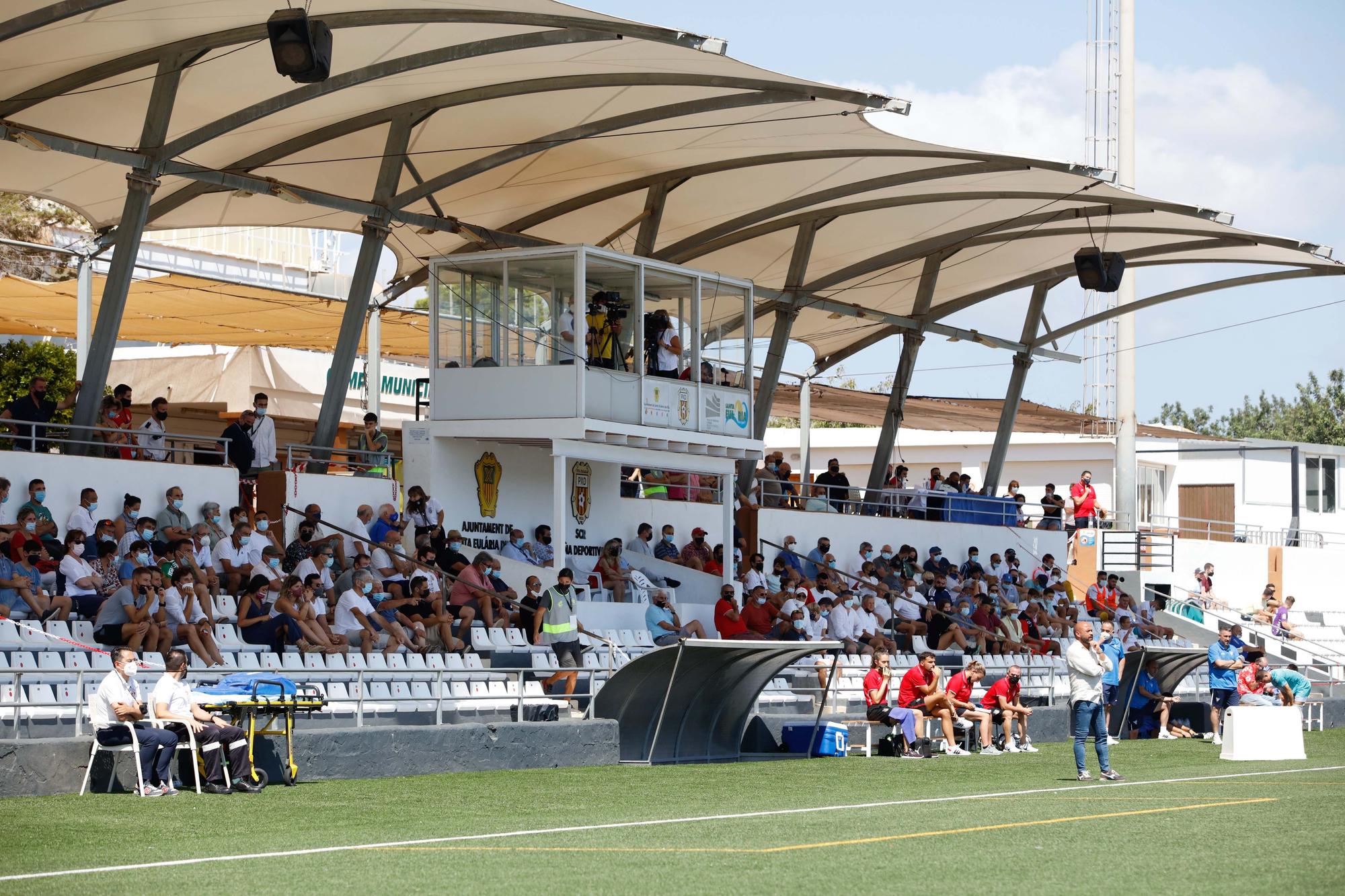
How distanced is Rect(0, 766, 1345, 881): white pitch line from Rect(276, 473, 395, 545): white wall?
10.3 m

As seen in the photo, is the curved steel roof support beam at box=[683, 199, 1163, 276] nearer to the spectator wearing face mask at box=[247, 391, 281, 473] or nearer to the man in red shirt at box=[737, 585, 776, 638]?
the man in red shirt at box=[737, 585, 776, 638]

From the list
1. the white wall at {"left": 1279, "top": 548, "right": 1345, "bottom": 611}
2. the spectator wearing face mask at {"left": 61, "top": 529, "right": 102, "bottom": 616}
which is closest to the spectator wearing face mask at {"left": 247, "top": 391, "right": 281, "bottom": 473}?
the spectator wearing face mask at {"left": 61, "top": 529, "right": 102, "bottom": 616}

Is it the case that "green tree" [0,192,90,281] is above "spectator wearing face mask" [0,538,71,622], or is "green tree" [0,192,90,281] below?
above

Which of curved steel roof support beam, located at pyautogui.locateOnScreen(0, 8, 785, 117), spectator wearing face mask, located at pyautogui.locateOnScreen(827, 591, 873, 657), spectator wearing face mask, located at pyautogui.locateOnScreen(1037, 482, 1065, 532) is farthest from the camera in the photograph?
spectator wearing face mask, located at pyautogui.locateOnScreen(1037, 482, 1065, 532)

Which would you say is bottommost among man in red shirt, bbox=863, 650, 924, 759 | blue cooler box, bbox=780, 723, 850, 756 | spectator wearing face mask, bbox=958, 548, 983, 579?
blue cooler box, bbox=780, 723, 850, 756

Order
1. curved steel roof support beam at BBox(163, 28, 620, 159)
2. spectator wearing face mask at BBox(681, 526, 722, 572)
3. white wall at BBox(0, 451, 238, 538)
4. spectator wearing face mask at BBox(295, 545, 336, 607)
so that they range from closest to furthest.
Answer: curved steel roof support beam at BBox(163, 28, 620, 159)
white wall at BBox(0, 451, 238, 538)
spectator wearing face mask at BBox(295, 545, 336, 607)
spectator wearing face mask at BBox(681, 526, 722, 572)

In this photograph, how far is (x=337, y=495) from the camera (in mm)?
21734

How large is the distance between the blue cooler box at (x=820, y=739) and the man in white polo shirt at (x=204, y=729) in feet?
23.4

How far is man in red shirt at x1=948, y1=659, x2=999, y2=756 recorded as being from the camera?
1886 cm

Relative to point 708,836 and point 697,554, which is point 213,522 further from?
point 708,836

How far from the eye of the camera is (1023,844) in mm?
9586

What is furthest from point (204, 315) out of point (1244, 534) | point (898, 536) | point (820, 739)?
point (1244, 534)

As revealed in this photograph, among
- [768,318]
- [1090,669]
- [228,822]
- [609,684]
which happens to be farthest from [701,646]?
[768,318]

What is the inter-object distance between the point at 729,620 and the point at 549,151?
7063mm
